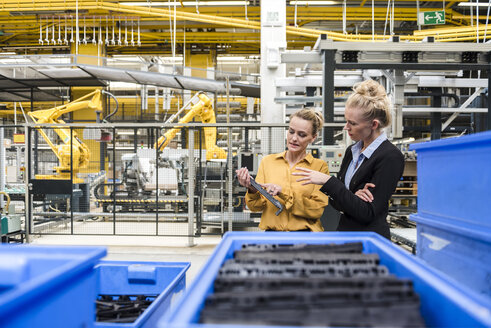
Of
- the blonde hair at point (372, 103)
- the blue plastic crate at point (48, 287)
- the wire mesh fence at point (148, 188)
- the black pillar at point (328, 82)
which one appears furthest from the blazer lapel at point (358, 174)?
the wire mesh fence at point (148, 188)

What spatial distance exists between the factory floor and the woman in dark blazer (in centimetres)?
302

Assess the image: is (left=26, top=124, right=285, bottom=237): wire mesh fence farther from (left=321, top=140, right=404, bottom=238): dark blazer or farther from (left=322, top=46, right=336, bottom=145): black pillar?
(left=321, top=140, right=404, bottom=238): dark blazer

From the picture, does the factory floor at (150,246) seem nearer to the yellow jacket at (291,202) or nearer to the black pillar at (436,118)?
the yellow jacket at (291,202)

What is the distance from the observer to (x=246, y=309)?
2.06 feet

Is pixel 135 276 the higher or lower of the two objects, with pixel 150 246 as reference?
higher

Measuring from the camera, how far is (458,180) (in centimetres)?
116

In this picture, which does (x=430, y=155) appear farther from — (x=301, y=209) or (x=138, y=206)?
(x=138, y=206)

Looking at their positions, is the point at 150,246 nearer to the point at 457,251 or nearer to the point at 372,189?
the point at 372,189

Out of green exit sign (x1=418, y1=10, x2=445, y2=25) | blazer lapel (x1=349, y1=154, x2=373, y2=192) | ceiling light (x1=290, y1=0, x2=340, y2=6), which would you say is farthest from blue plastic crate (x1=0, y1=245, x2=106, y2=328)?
ceiling light (x1=290, y1=0, x2=340, y2=6)

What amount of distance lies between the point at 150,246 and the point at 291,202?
179 inches

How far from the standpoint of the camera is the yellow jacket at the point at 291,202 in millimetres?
1806

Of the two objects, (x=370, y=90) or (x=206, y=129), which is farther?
(x=206, y=129)

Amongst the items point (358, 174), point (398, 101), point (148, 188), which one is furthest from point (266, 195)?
point (148, 188)

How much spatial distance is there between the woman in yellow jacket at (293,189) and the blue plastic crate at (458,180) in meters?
0.53
